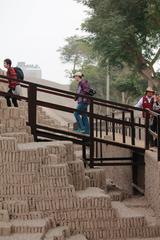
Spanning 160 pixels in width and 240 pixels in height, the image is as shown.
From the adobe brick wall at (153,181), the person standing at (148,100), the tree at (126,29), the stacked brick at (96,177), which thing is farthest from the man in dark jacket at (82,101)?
the tree at (126,29)

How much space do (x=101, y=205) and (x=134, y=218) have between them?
585 mm

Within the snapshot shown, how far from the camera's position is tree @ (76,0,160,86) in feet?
74.2

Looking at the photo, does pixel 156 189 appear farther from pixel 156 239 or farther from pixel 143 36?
pixel 143 36

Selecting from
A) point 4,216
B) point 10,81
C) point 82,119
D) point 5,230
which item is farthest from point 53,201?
point 82,119

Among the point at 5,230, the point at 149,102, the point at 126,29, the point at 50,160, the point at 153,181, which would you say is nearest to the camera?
the point at 5,230

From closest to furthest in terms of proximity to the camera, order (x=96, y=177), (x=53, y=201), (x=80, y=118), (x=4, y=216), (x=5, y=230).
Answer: (x=5, y=230) → (x=4, y=216) → (x=53, y=201) → (x=96, y=177) → (x=80, y=118)

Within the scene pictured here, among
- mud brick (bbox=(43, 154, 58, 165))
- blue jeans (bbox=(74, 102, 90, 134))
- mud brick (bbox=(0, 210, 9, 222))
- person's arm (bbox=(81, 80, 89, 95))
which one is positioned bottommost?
mud brick (bbox=(0, 210, 9, 222))

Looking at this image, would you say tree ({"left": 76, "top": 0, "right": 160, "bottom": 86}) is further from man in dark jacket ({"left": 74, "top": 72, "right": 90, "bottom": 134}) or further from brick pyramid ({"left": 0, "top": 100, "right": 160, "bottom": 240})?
brick pyramid ({"left": 0, "top": 100, "right": 160, "bottom": 240})

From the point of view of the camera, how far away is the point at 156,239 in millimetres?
9242

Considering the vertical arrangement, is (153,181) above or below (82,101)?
below

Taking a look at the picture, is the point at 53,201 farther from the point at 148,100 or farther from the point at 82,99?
the point at 148,100

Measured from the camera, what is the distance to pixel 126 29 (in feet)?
74.5

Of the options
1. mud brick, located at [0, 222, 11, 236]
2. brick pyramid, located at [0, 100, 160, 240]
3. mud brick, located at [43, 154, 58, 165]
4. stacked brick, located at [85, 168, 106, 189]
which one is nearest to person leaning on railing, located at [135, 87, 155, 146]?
stacked brick, located at [85, 168, 106, 189]

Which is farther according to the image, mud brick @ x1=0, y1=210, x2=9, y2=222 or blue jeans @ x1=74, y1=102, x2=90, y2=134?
blue jeans @ x1=74, y1=102, x2=90, y2=134
